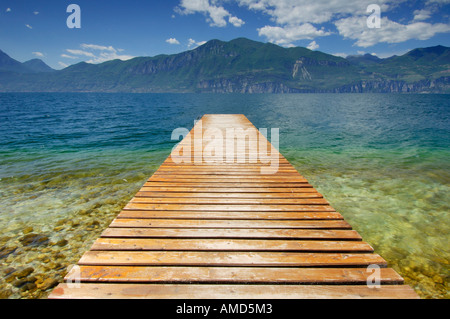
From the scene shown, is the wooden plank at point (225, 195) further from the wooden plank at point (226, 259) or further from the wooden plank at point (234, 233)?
the wooden plank at point (226, 259)

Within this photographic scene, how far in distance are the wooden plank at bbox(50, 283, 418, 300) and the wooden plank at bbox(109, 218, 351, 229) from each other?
3.54 feet

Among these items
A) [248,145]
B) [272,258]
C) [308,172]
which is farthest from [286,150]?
[272,258]

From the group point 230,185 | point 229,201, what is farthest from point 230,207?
point 230,185

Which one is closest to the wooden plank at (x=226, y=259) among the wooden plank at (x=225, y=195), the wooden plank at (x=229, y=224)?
the wooden plank at (x=229, y=224)

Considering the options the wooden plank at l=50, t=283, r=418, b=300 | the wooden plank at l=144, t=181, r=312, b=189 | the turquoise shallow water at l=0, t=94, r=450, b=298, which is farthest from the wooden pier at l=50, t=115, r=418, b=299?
the turquoise shallow water at l=0, t=94, r=450, b=298

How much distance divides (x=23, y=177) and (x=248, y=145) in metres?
9.02

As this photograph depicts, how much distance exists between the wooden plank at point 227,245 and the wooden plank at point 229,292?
555 mm

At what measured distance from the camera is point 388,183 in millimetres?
8297

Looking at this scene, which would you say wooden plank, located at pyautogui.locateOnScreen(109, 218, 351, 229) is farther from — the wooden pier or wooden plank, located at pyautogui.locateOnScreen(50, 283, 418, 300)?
wooden plank, located at pyautogui.locateOnScreen(50, 283, 418, 300)

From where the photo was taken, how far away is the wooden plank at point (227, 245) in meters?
2.81

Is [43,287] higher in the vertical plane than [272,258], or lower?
lower

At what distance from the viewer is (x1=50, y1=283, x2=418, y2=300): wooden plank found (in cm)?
216

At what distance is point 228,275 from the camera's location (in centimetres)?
239
